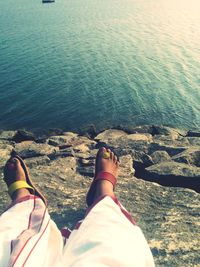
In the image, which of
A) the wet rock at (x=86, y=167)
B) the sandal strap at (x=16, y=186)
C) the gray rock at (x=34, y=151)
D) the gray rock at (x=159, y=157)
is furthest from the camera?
the gray rock at (x=34, y=151)

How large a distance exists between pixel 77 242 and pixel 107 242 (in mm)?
291

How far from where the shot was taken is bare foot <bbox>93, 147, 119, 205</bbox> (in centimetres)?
405

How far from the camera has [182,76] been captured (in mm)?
22547

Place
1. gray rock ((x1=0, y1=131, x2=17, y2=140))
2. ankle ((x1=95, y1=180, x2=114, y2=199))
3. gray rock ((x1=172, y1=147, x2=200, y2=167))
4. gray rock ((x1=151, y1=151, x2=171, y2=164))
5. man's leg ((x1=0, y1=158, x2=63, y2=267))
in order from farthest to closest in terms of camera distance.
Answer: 1. gray rock ((x1=0, y1=131, x2=17, y2=140))
2. gray rock ((x1=151, y1=151, x2=171, y2=164))
3. gray rock ((x1=172, y1=147, x2=200, y2=167))
4. ankle ((x1=95, y1=180, x2=114, y2=199))
5. man's leg ((x1=0, y1=158, x2=63, y2=267))

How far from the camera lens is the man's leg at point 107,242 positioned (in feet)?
8.21

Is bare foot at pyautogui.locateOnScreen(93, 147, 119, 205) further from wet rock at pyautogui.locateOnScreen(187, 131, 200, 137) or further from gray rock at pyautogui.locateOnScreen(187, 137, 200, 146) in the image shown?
wet rock at pyautogui.locateOnScreen(187, 131, 200, 137)

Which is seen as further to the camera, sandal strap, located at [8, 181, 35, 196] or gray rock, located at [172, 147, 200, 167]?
gray rock, located at [172, 147, 200, 167]

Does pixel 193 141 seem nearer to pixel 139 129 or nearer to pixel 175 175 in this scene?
pixel 139 129

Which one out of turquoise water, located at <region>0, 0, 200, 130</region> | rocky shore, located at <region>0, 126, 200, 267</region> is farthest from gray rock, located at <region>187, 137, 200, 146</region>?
turquoise water, located at <region>0, 0, 200, 130</region>

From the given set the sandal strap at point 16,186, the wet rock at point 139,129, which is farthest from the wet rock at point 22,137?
the sandal strap at point 16,186

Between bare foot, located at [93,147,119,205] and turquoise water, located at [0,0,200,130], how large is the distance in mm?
11881

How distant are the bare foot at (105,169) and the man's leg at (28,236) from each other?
0.78 m

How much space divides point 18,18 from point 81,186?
136ft

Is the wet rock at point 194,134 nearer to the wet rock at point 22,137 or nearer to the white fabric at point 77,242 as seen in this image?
the wet rock at point 22,137
